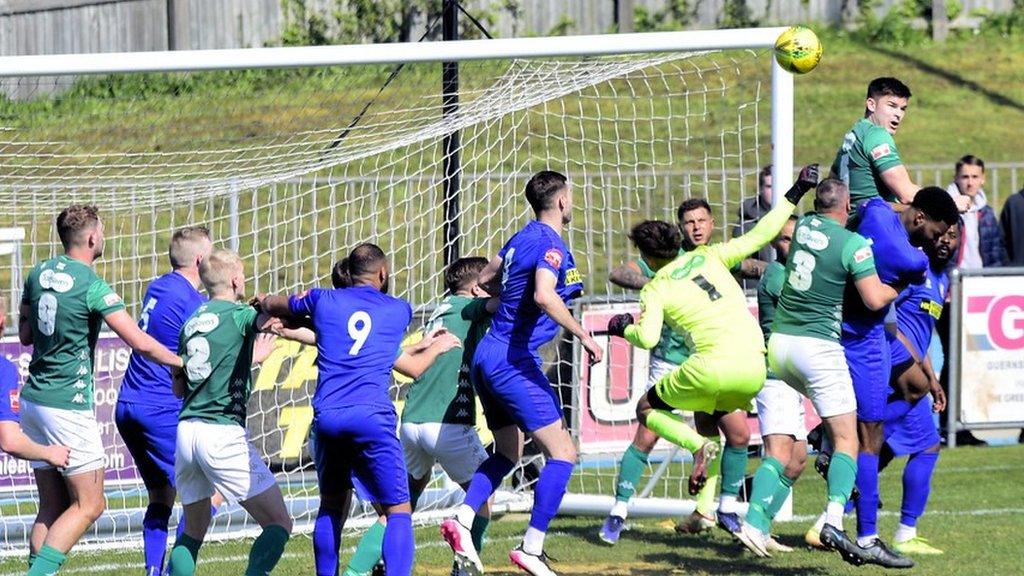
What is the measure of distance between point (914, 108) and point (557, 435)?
19351mm

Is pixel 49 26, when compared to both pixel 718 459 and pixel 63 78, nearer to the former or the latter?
pixel 63 78

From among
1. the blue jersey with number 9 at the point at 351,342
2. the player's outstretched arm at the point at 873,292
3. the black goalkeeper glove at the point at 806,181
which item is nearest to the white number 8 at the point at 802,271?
the player's outstretched arm at the point at 873,292

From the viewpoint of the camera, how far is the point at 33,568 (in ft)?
26.6

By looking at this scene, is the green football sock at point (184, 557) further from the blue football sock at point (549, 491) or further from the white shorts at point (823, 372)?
the white shorts at point (823, 372)

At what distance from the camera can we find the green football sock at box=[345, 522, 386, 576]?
316 inches

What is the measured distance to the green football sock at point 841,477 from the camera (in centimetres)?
828

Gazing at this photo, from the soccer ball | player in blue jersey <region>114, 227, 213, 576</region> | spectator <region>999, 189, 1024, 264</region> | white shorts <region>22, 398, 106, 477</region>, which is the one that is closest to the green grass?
player in blue jersey <region>114, 227, 213, 576</region>

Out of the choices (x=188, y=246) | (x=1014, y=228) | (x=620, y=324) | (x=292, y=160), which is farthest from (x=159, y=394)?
(x=1014, y=228)

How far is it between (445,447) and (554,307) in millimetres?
1189

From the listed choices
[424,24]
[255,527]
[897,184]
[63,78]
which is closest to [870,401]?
[897,184]

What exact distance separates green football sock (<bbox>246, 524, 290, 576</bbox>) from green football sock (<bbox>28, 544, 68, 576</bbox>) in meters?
1.09

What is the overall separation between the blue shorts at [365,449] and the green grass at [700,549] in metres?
1.48

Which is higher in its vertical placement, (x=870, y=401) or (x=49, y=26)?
(x=49, y=26)

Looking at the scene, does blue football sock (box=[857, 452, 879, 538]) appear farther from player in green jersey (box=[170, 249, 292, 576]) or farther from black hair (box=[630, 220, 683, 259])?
player in green jersey (box=[170, 249, 292, 576])
